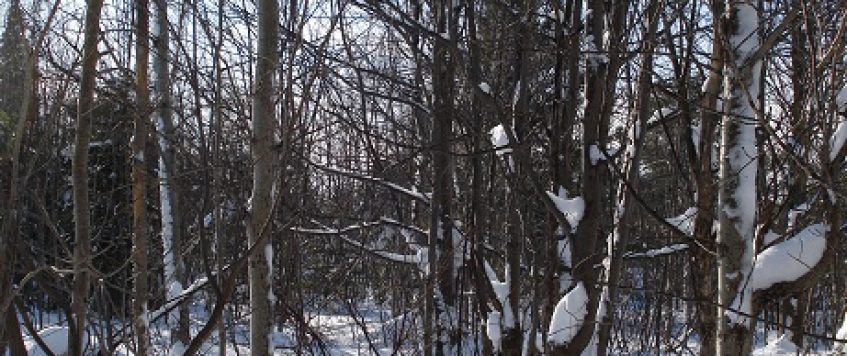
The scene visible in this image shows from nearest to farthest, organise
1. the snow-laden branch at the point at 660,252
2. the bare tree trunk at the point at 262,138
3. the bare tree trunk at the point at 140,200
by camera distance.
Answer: the bare tree trunk at the point at 262,138, the bare tree trunk at the point at 140,200, the snow-laden branch at the point at 660,252

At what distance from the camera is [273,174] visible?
261cm

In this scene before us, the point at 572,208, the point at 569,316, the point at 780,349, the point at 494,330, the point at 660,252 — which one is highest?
the point at 572,208

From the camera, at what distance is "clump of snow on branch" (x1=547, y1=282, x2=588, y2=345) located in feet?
13.1

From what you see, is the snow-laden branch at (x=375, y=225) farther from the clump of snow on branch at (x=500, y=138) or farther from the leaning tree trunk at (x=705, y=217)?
the leaning tree trunk at (x=705, y=217)

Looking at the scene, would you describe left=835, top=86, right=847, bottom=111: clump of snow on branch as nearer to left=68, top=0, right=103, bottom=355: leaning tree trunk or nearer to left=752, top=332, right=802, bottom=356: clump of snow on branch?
left=68, top=0, right=103, bottom=355: leaning tree trunk

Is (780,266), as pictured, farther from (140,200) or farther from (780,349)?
(780,349)

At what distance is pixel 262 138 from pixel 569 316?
7.24 ft

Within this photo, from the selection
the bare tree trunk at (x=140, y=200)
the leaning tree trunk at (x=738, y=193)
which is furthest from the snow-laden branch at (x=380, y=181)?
the leaning tree trunk at (x=738, y=193)

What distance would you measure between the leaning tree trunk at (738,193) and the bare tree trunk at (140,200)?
8.60ft

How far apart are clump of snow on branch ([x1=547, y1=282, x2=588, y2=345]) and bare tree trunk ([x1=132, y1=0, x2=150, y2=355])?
220 centimetres

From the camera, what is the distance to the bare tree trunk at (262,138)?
2588 mm

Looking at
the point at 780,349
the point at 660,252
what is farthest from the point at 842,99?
the point at 780,349

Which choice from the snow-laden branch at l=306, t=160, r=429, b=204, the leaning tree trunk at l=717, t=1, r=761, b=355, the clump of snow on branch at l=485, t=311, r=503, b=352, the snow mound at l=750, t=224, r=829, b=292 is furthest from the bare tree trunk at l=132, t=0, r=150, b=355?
the clump of snow on branch at l=485, t=311, r=503, b=352

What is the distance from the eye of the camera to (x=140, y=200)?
360 centimetres
